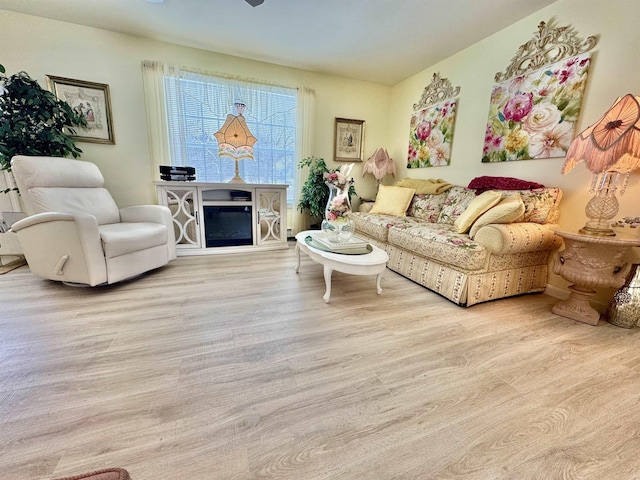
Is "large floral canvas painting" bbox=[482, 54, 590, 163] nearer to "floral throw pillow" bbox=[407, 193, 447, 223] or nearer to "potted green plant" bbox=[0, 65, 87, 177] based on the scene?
"floral throw pillow" bbox=[407, 193, 447, 223]

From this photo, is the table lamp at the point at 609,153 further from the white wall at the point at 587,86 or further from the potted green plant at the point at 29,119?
the potted green plant at the point at 29,119

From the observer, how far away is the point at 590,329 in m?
1.65

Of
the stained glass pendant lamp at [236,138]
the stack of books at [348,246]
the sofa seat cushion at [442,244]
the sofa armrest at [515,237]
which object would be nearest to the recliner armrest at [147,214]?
the stained glass pendant lamp at [236,138]

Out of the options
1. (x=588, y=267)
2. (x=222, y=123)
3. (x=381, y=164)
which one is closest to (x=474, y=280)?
(x=588, y=267)

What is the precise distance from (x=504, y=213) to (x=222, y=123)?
10.3 ft

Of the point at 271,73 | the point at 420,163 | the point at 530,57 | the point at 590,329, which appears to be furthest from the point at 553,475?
the point at 271,73

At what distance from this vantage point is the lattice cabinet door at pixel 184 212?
2.80 metres

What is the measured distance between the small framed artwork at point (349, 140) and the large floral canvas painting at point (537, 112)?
1739 millimetres

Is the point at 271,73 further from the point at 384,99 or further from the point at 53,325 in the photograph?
the point at 53,325

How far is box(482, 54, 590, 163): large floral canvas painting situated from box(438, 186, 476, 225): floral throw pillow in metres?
0.40

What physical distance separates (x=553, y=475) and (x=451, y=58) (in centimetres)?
361

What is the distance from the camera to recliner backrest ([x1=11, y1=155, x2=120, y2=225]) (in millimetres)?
1979

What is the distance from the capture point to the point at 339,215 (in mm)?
1996

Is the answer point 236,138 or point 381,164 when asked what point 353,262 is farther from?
point 381,164
